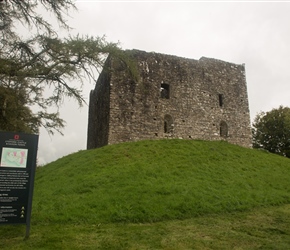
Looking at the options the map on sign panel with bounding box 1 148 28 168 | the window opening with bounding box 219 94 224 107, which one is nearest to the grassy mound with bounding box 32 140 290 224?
the map on sign panel with bounding box 1 148 28 168

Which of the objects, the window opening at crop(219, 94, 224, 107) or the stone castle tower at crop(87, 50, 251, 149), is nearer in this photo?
the stone castle tower at crop(87, 50, 251, 149)

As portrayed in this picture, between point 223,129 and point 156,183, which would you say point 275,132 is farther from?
point 156,183

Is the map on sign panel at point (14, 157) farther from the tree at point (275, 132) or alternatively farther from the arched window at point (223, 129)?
the tree at point (275, 132)

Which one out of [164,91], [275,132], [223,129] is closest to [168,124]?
[164,91]

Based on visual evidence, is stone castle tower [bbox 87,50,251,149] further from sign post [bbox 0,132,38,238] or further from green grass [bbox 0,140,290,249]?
sign post [bbox 0,132,38,238]

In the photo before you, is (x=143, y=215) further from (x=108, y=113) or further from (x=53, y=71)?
(x=108, y=113)

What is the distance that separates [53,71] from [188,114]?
10.9 metres

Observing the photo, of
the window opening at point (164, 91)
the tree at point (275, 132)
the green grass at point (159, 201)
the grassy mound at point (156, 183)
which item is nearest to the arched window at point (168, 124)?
the window opening at point (164, 91)

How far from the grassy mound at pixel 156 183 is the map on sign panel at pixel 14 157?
2011 millimetres

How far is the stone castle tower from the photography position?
17.1m

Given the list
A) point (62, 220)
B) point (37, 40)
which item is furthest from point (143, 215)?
point (37, 40)

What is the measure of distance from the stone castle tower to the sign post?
9.00 meters

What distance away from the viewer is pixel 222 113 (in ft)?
65.5

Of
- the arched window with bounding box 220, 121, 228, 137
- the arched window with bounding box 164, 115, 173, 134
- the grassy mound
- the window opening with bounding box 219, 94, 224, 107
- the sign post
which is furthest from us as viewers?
the window opening with bounding box 219, 94, 224, 107
